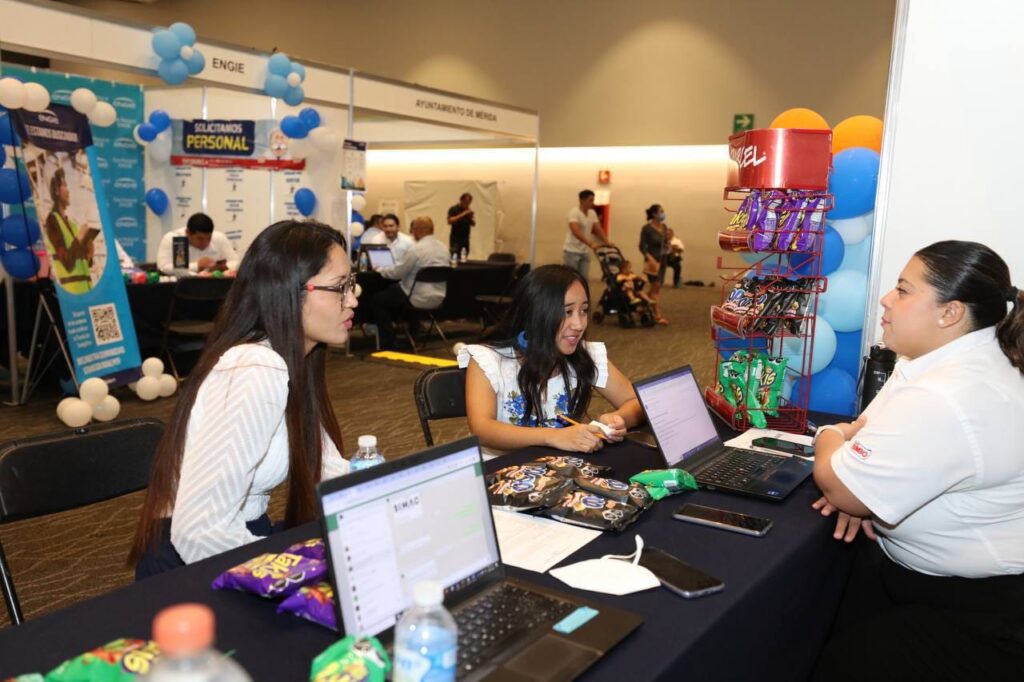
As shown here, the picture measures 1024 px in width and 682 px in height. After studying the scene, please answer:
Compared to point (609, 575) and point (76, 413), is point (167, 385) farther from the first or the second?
point (609, 575)

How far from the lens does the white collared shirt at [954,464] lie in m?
1.57

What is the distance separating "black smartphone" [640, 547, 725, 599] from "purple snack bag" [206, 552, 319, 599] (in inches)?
21.4

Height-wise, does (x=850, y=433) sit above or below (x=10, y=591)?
above

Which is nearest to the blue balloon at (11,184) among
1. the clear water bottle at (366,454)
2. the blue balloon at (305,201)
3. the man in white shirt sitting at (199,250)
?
the man in white shirt sitting at (199,250)

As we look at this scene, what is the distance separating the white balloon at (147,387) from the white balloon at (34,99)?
5.65 feet

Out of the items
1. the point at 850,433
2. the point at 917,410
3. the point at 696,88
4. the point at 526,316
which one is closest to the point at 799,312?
the point at 850,433

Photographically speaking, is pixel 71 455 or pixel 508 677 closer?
pixel 508 677

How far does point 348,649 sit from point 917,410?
→ 3.84ft

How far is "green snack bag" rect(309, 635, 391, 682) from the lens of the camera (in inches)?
35.9

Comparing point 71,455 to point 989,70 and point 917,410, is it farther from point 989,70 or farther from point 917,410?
point 989,70

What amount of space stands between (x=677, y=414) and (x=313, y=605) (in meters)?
1.15

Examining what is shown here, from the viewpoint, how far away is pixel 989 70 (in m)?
2.62

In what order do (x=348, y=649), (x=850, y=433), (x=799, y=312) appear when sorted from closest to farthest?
(x=348, y=649) → (x=850, y=433) → (x=799, y=312)

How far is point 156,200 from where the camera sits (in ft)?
28.8
